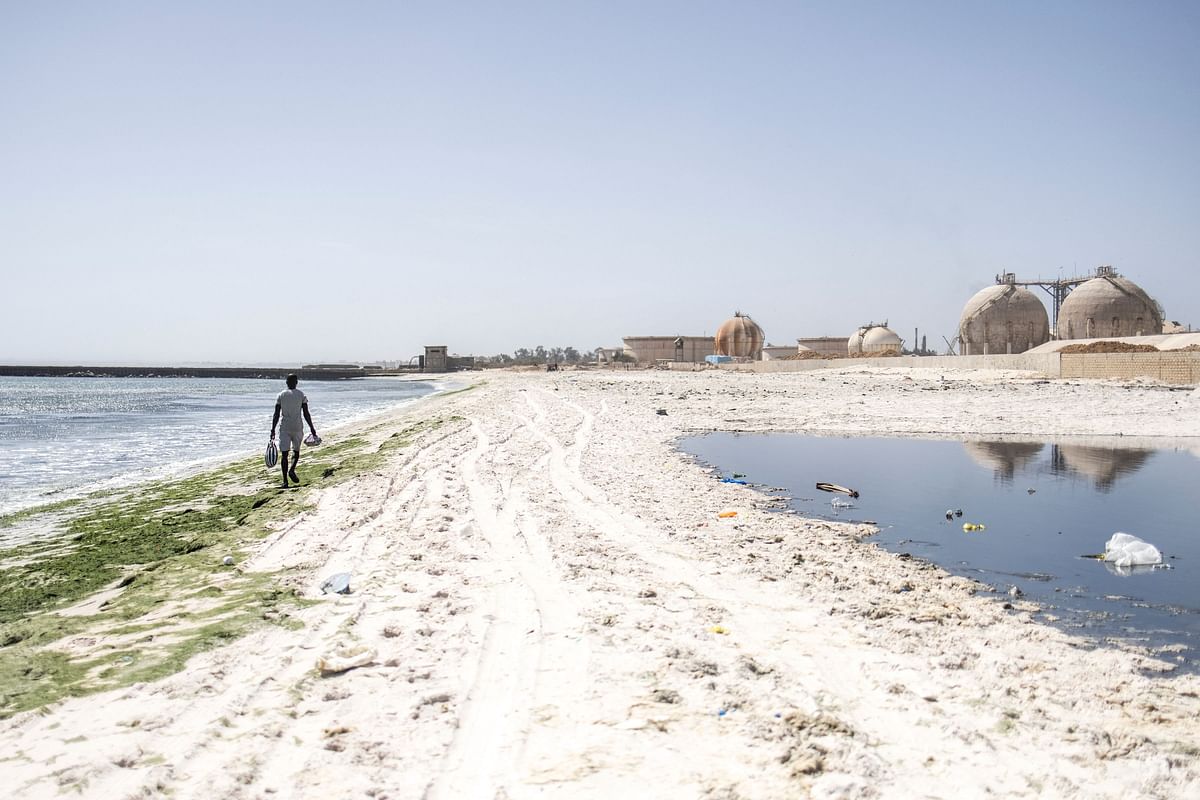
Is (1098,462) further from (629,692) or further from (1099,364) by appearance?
(1099,364)

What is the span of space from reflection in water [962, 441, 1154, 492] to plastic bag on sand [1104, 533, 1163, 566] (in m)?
4.28

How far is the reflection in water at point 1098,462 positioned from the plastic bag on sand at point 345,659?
35.7ft

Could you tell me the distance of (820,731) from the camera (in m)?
3.80

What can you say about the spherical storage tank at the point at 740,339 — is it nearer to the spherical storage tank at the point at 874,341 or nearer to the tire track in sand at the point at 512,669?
the spherical storage tank at the point at 874,341

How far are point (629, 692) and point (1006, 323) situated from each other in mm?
61185

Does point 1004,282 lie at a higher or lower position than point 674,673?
higher

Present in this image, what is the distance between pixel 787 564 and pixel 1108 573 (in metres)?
2.90

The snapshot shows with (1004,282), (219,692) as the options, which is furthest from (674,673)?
(1004,282)

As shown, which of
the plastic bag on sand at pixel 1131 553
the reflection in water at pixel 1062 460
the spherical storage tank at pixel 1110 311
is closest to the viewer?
the plastic bag on sand at pixel 1131 553

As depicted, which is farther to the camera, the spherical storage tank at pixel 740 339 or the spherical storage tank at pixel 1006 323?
the spherical storage tank at pixel 740 339

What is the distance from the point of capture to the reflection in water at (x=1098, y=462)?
41.6ft

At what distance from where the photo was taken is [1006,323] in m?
57.1

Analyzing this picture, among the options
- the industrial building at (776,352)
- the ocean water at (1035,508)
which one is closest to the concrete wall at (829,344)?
the industrial building at (776,352)

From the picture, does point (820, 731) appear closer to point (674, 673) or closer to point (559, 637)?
point (674, 673)
